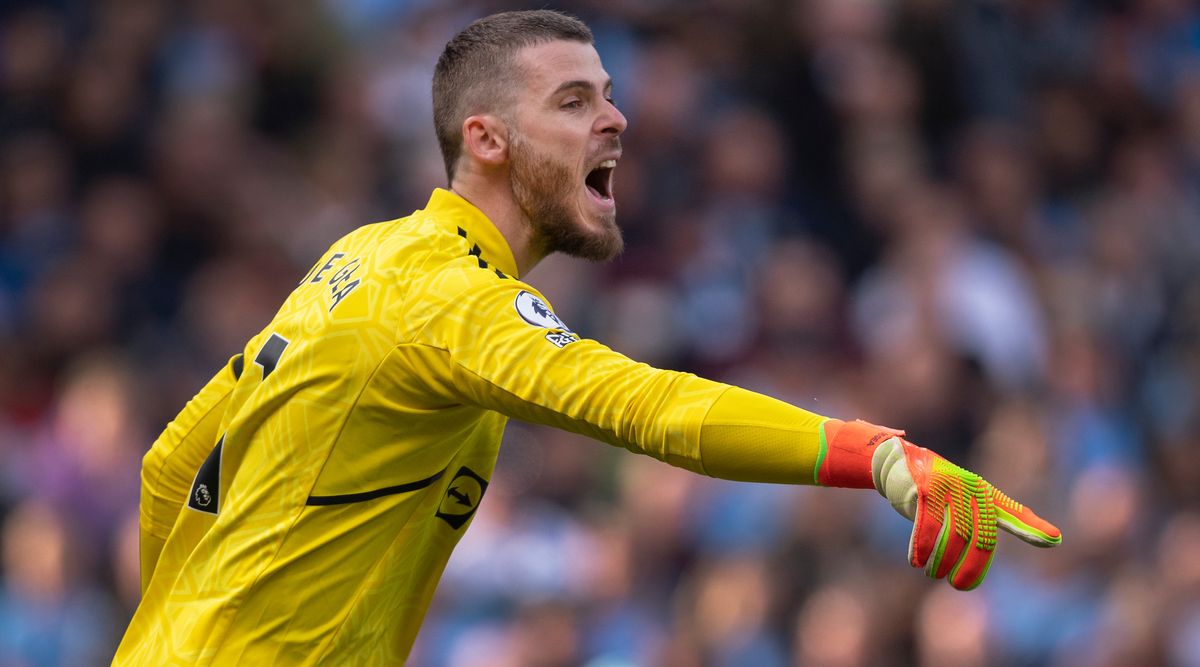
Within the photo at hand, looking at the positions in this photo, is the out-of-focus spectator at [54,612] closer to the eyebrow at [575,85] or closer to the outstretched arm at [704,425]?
the eyebrow at [575,85]

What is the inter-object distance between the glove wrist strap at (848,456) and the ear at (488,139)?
52.0 inches

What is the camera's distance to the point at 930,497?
3.13 m

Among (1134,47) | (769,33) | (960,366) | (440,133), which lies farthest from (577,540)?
(1134,47)

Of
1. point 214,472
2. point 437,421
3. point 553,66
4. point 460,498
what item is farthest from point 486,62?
point 214,472

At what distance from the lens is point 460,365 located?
3529mm

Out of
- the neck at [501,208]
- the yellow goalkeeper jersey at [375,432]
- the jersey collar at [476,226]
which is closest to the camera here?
the yellow goalkeeper jersey at [375,432]

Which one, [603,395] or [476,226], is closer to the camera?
[603,395]

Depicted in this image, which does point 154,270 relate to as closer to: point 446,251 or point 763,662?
point 763,662

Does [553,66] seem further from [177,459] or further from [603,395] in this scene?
[177,459]

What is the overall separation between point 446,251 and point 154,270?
6455mm

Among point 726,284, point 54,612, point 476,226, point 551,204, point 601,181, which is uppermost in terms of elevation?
point 726,284

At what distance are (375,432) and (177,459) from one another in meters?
0.87

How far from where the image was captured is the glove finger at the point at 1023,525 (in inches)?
127

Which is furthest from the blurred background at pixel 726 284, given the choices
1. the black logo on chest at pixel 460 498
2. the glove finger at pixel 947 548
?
the glove finger at pixel 947 548
